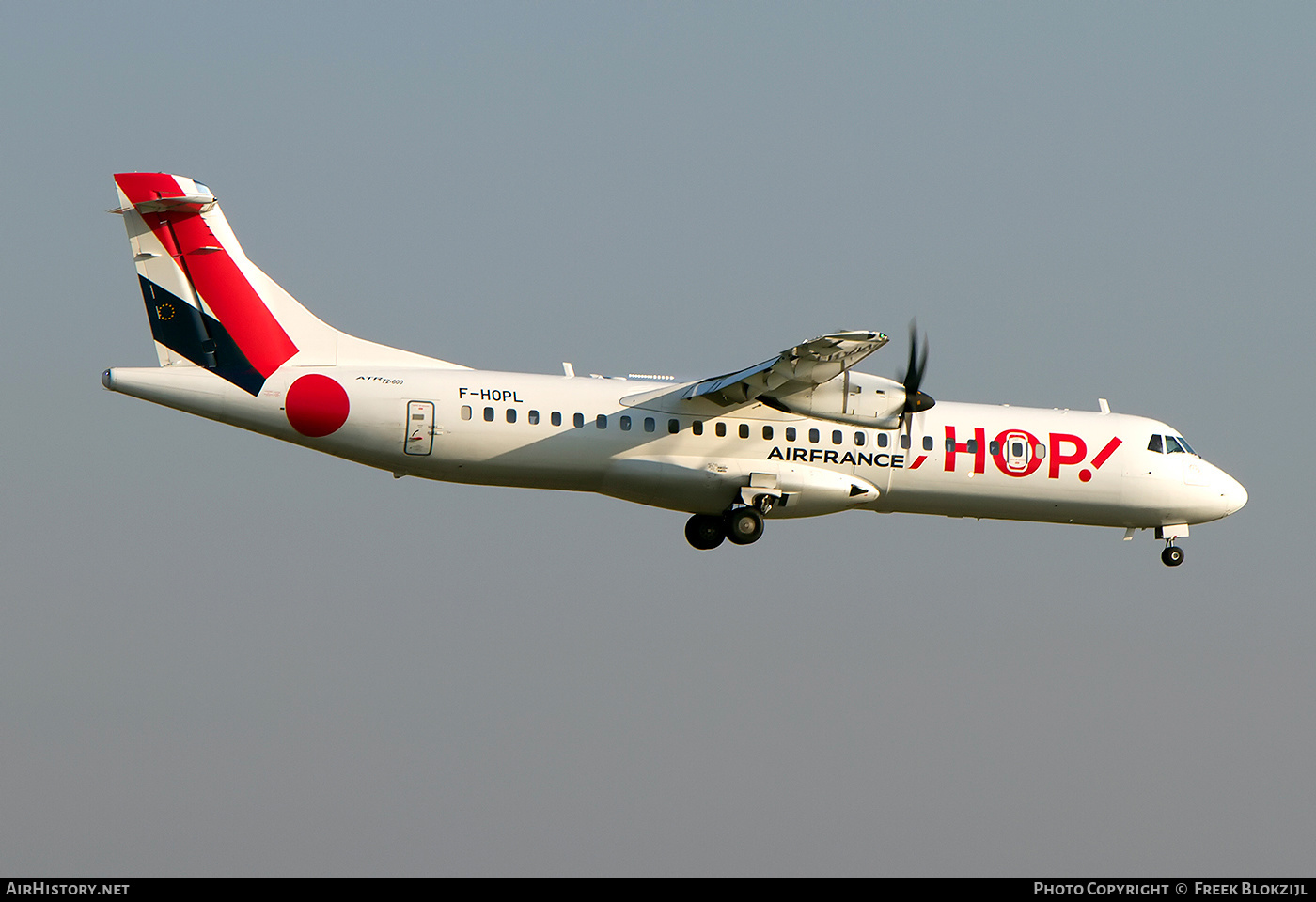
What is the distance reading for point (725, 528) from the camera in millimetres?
28156

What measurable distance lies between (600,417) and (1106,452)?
9.77 metres

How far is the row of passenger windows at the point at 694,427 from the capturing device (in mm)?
26266

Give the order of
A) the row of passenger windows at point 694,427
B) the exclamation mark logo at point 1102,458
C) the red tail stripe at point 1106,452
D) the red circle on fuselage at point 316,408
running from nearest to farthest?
the red circle on fuselage at point 316,408
the row of passenger windows at point 694,427
the exclamation mark logo at point 1102,458
the red tail stripe at point 1106,452

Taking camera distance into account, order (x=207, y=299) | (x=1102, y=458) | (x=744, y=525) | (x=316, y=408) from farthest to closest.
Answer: (x=1102, y=458) → (x=744, y=525) → (x=207, y=299) → (x=316, y=408)

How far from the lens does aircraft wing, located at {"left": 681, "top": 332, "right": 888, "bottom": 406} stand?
25984mm

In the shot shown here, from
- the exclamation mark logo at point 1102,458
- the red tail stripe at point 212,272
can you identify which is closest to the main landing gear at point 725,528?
the exclamation mark logo at point 1102,458

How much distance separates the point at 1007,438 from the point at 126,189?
1578 centimetres

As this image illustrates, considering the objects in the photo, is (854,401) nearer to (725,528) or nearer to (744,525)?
(744,525)

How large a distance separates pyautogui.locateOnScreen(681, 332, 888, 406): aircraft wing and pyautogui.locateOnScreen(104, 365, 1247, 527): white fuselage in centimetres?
31

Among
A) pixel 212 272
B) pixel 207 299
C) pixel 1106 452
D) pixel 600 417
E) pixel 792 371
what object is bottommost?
pixel 600 417

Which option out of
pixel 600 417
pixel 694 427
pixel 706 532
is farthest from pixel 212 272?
pixel 706 532

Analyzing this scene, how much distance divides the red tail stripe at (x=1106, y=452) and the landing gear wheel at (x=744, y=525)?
661cm

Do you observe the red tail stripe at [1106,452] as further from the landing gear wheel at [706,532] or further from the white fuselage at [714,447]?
the landing gear wheel at [706,532]

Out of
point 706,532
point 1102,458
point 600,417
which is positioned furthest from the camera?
point 1102,458
